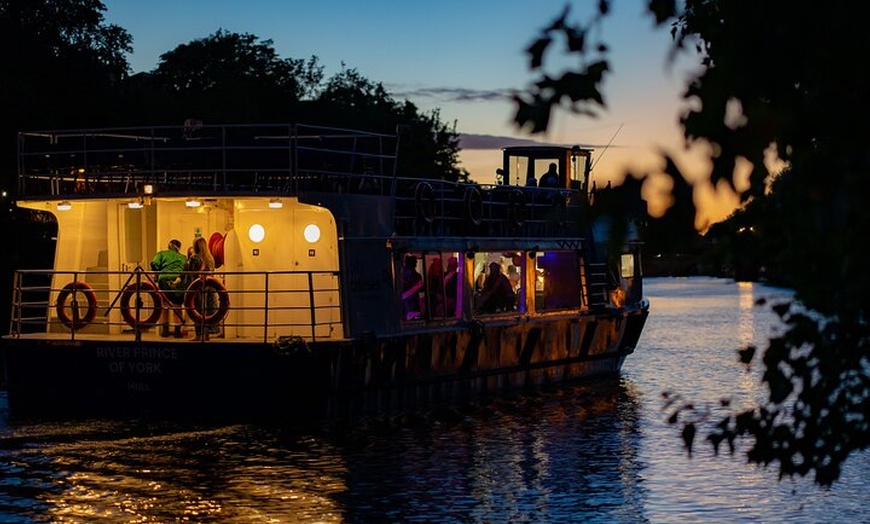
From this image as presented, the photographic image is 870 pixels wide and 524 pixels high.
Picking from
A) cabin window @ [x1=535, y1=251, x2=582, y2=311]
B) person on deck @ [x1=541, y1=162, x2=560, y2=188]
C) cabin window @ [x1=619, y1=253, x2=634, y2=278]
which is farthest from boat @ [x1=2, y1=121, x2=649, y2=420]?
cabin window @ [x1=619, y1=253, x2=634, y2=278]

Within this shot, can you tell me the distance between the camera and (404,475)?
19203 mm

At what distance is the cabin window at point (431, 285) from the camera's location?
24922mm

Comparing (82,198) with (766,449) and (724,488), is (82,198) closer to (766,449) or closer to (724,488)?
(724,488)

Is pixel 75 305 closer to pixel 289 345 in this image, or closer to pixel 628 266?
pixel 289 345

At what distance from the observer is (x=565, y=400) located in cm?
2825

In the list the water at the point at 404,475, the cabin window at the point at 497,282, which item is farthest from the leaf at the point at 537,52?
the cabin window at the point at 497,282

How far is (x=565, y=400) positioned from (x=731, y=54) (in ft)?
73.8

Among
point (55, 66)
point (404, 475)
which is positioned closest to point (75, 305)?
point (404, 475)

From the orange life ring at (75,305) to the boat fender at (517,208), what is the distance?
8.39 m

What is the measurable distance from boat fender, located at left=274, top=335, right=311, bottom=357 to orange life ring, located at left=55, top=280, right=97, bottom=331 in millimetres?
3298

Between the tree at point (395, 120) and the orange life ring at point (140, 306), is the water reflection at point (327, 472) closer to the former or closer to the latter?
the orange life ring at point (140, 306)

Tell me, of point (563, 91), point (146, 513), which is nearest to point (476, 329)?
point (146, 513)

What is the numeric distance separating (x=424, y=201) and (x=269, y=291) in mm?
4908

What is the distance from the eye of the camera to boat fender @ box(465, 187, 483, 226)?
27125mm
